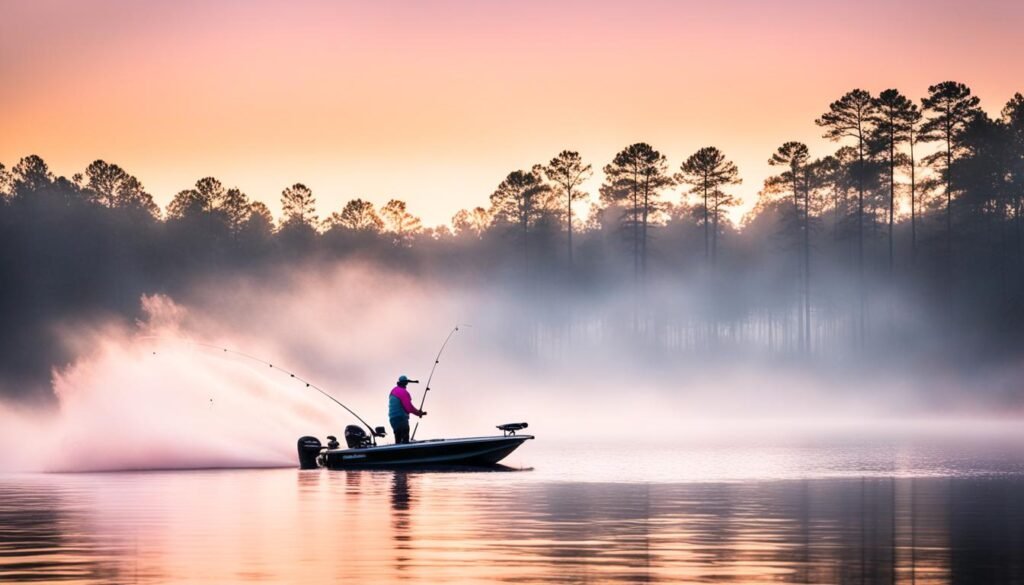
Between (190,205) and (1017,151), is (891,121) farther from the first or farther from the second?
(190,205)

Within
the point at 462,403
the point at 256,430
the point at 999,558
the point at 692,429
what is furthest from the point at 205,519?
the point at 462,403

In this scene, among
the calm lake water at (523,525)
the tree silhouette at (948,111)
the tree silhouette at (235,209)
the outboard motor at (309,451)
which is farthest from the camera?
the tree silhouette at (235,209)

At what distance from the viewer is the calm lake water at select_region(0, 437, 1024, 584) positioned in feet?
81.0

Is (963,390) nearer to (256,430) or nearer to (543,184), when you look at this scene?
(543,184)

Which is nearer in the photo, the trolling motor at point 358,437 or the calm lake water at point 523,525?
the calm lake water at point 523,525

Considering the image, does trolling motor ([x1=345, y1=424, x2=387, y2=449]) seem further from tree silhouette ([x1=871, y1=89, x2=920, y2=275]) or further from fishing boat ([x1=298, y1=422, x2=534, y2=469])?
tree silhouette ([x1=871, y1=89, x2=920, y2=275])

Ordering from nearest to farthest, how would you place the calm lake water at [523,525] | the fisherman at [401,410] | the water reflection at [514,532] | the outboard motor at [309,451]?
the water reflection at [514,532]
the calm lake water at [523,525]
the fisherman at [401,410]
the outboard motor at [309,451]

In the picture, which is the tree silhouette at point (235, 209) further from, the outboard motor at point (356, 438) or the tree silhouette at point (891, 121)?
the outboard motor at point (356, 438)

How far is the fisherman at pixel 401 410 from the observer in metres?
49.4

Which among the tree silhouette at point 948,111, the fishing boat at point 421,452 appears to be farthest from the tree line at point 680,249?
the fishing boat at point 421,452

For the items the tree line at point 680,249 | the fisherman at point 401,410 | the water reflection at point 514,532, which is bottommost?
the water reflection at point 514,532

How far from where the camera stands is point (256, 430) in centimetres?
5878

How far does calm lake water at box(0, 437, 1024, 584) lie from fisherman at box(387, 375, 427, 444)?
1.24 meters

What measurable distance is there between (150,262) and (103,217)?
6.65 meters
